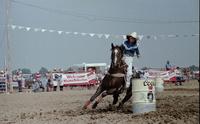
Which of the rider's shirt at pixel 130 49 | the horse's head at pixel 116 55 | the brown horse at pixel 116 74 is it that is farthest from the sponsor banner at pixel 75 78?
the horse's head at pixel 116 55

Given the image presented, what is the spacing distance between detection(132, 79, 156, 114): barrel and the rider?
112 cm

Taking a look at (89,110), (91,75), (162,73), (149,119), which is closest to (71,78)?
(91,75)

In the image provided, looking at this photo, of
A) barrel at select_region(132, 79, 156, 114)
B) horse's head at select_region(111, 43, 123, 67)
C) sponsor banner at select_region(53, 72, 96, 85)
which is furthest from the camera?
sponsor banner at select_region(53, 72, 96, 85)

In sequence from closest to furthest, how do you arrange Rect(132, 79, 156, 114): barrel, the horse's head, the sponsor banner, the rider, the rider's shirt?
Rect(132, 79, 156, 114): barrel
the horse's head
the rider
the rider's shirt
the sponsor banner

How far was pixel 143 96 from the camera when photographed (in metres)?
11.7

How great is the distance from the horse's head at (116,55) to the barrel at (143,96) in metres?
1.13

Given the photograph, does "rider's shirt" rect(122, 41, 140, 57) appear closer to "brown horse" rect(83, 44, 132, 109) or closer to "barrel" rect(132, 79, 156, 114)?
"brown horse" rect(83, 44, 132, 109)

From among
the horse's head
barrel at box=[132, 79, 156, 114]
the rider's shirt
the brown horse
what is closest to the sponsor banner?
the rider's shirt

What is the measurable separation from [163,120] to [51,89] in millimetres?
28740

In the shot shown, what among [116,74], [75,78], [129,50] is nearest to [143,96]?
[116,74]

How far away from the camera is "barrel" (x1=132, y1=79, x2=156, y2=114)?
11.6m

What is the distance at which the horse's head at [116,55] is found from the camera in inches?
501

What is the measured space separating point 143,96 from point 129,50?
6.15ft

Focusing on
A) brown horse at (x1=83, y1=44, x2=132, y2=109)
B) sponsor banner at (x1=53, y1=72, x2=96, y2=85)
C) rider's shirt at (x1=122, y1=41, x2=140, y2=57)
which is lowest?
sponsor banner at (x1=53, y1=72, x2=96, y2=85)
